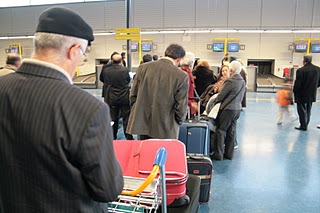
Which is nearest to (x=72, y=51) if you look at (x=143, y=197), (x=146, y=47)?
(x=143, y=197)

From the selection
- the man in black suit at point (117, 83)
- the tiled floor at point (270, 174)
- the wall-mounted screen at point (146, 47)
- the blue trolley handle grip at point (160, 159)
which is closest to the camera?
the blue trolley handle grip at point (160, 159)

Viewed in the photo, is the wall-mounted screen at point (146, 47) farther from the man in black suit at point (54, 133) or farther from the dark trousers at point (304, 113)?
the man in black suit at point (54, 133)

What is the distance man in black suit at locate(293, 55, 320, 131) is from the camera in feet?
17.7

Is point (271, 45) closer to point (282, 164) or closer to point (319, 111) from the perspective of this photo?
point (319, 111)

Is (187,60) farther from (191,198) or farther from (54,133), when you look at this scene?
(54,133)

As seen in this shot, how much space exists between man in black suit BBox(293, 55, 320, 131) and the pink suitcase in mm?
4723

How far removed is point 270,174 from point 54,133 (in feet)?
10.8

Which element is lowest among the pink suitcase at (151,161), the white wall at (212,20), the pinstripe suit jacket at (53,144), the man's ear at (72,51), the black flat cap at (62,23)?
the pink suitcase at (151,161)

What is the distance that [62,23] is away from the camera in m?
0.88

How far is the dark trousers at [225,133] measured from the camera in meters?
3.80

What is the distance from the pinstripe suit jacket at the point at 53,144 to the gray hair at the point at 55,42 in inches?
2.6

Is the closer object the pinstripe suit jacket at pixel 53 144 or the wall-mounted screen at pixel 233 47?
the pinstripe suit jacket at pixel 53 144

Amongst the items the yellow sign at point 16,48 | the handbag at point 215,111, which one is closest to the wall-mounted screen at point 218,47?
the handbag at point 215,111

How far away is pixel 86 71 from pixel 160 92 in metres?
14.0
